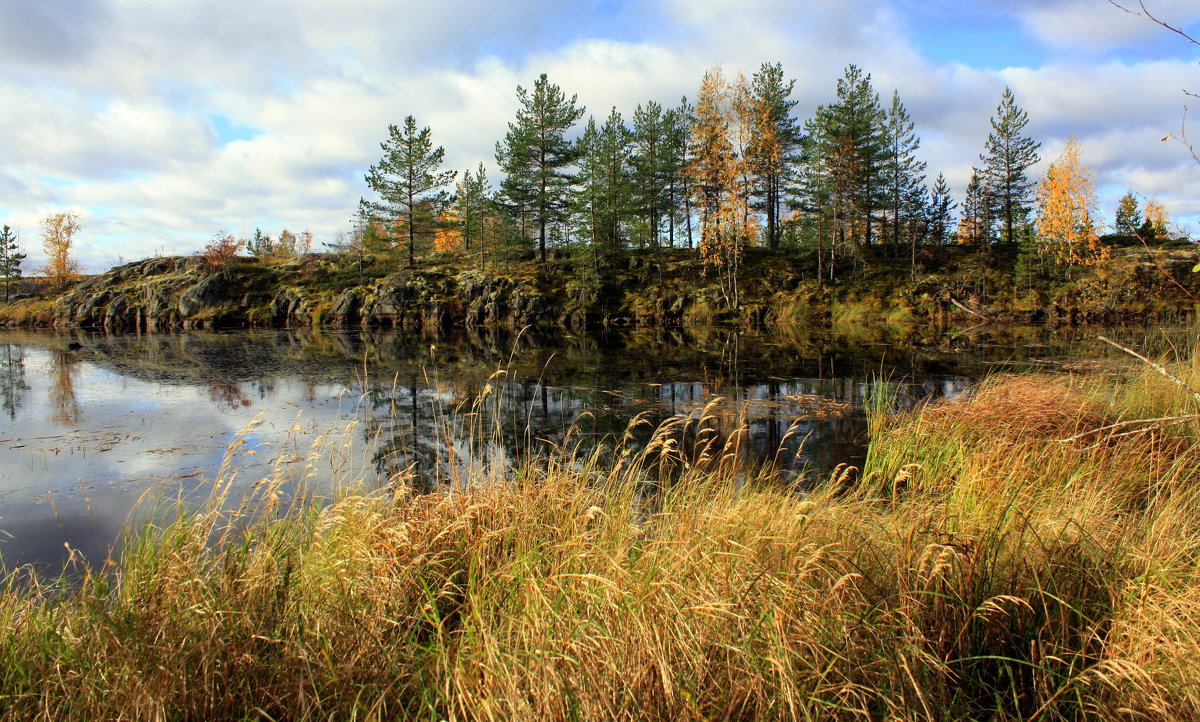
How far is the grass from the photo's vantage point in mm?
2309

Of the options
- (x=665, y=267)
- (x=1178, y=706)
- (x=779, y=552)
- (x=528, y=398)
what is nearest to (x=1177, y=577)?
(x=1178, y=706)

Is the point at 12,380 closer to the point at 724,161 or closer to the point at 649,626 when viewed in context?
the point at 649,626

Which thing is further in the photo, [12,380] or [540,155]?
[540,155]

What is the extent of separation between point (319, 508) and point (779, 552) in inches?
144

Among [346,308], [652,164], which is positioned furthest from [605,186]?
[346,308]

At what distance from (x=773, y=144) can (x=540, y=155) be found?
52.6 feet

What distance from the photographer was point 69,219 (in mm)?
58625

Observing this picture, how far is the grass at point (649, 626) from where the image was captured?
2.31m

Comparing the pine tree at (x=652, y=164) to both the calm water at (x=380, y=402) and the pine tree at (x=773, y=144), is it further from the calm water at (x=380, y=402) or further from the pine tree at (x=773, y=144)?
the calm water at (x=380, y=402)

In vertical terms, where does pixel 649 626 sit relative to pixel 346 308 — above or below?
below

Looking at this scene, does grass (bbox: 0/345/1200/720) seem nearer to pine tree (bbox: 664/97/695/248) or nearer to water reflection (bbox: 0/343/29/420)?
water reflection (bbox: 0/343/29/420)

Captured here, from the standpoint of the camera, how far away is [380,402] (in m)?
12.4

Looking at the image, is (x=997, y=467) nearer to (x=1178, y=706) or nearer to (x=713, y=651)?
(x=1178, y=706)

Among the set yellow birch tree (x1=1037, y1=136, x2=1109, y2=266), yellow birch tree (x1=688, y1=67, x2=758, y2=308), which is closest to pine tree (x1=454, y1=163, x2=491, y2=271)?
yellow birch tree (x1=688, y1=67, x2=758, y2=308)
